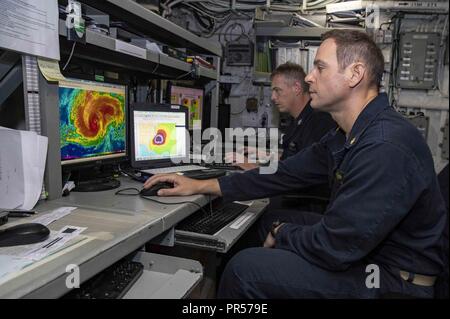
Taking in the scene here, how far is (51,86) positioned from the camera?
119 cm

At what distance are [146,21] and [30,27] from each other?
2.32 feet

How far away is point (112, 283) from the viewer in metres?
0.92

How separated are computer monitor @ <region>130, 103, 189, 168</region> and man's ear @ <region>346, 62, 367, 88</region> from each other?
3.11 ft

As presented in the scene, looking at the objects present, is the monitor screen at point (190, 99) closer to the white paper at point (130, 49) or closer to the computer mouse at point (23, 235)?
the white paper at point (130, 49)

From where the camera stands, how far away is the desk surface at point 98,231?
687 mm

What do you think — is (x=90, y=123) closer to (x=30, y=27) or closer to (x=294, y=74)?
(x=30, y=27)

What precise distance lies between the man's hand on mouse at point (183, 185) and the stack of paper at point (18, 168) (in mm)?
384

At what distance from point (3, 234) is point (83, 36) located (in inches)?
27.2

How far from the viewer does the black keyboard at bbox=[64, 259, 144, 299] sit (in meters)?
0.87

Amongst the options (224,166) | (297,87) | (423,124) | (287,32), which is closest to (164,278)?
(224,166)

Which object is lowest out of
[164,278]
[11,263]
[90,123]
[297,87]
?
[164,278]

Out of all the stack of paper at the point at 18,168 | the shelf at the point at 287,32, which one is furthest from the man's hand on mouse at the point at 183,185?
the shelf at the point at 287,32

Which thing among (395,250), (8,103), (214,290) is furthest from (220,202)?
(8,103)
